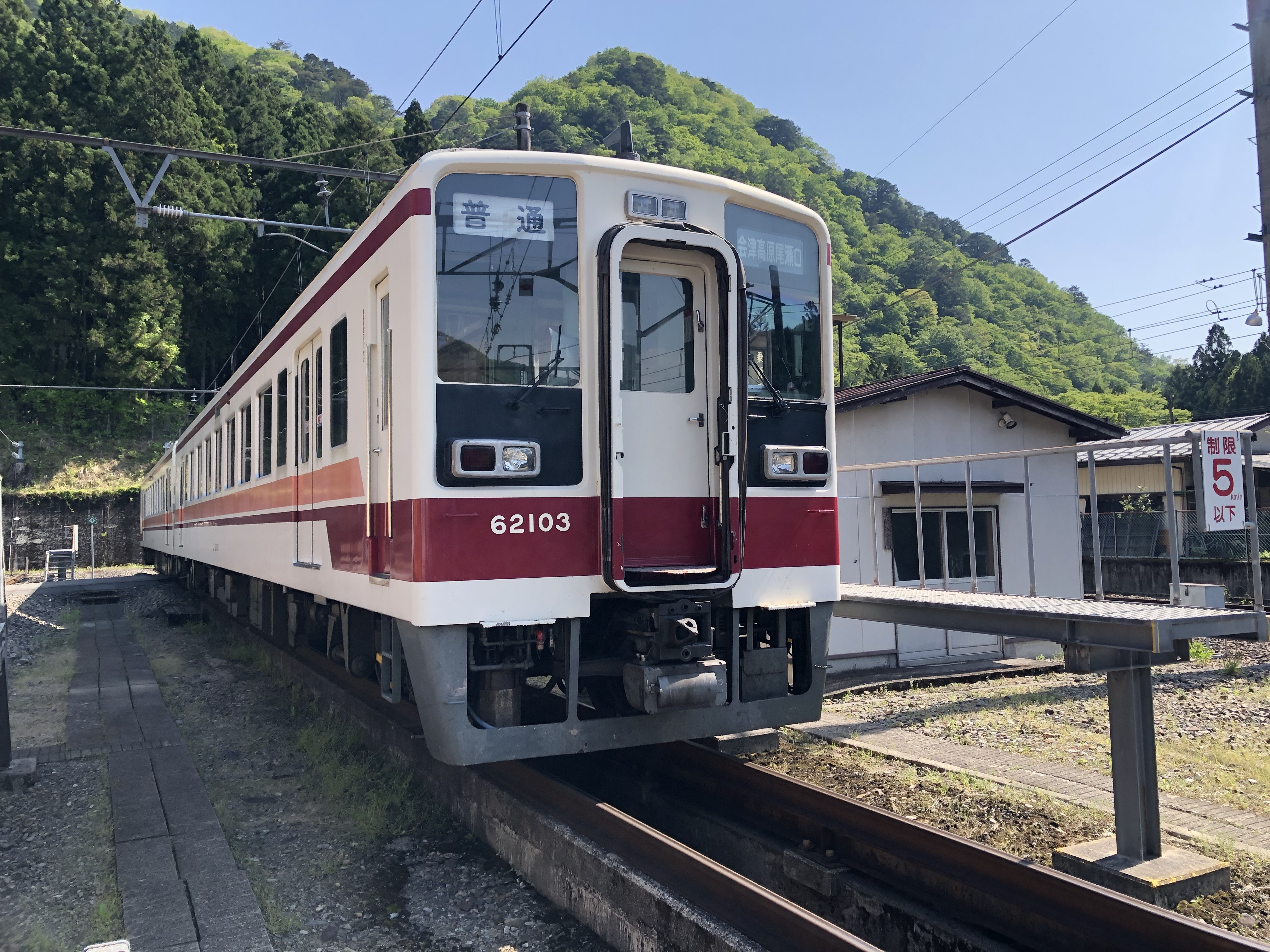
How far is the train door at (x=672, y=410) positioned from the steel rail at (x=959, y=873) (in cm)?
118

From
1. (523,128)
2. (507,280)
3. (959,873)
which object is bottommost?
(959,873)

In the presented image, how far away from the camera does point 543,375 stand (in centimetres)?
459

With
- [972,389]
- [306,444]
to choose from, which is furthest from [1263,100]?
[306,444]

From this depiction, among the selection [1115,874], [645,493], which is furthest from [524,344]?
[1115,874]

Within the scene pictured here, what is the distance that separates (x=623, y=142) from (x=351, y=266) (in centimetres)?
176

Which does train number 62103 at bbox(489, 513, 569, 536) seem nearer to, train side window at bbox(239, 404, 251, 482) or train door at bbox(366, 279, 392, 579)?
train door at bbox(366, 279, 392, 579)

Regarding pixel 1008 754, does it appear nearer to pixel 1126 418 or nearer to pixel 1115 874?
pixel 1115 874

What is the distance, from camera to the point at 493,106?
6253 centimetres

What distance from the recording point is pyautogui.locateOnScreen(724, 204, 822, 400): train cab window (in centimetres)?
509

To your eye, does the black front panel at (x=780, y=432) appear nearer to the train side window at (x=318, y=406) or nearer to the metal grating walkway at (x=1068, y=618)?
the metal grating walkway at (x=1068, y=618)

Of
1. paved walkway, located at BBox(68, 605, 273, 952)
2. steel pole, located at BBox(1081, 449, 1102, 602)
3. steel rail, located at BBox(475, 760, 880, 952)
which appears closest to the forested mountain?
steel pole, located at BBox(1081, 449, 1102, 602)

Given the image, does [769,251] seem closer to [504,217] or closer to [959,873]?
[504,217]

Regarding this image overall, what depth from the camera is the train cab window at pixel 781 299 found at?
16.7 ft

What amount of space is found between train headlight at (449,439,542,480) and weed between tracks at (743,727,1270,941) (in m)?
2.45
